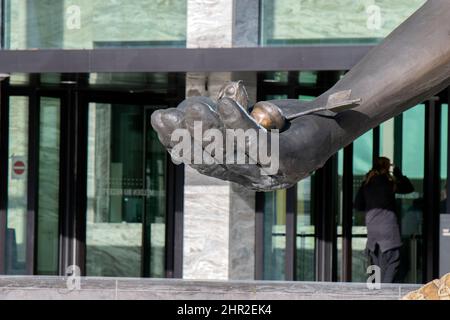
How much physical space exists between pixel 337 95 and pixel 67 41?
962 centimetres

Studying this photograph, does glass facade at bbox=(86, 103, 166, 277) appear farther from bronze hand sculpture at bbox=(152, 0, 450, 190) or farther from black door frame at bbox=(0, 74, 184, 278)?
bronze hand sculpture at bbox=(152, 0, 450, 190)

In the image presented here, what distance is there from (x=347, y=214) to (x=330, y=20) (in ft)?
8.50

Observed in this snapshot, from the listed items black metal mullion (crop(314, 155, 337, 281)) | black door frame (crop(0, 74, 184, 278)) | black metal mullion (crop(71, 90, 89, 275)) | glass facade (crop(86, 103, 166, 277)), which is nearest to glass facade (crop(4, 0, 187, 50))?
black door frame (crop(0, 74, 184, 278))

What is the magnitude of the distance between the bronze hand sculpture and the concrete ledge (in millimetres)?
7205

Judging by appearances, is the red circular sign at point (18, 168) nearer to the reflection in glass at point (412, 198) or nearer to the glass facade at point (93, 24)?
the glass facade at point (93, 24)

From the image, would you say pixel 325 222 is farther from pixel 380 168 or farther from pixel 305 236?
pixel 380 168

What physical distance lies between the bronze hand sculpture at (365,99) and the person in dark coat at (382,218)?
9196 mm

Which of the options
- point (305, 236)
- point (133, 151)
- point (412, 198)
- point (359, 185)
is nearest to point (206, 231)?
point (305, 236)

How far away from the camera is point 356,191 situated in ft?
45.6

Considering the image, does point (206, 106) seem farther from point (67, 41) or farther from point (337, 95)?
point (67, 41)

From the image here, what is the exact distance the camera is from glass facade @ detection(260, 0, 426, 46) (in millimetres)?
11922

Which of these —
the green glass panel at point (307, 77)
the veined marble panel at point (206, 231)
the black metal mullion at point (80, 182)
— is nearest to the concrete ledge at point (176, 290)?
the veined marble panel at point (206, 231)

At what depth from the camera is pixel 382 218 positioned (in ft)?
40.4

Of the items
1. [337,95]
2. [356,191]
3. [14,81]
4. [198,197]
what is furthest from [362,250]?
[337,95]
